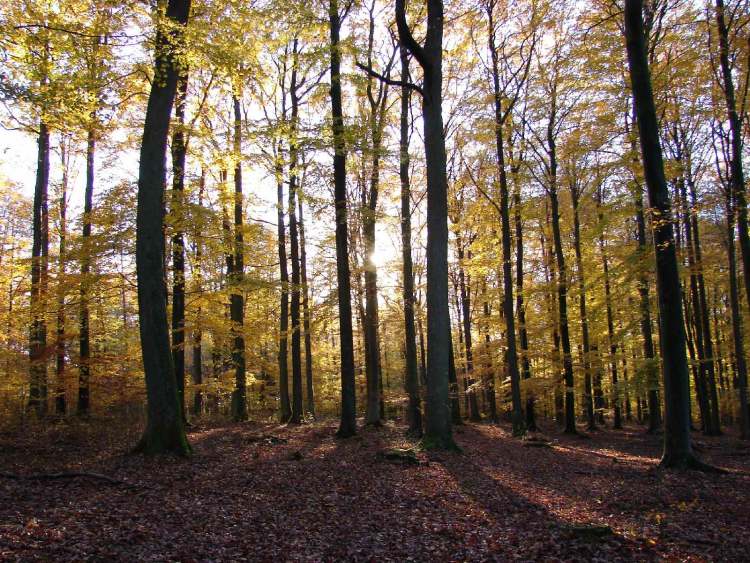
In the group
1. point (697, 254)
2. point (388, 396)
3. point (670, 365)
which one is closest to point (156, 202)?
point (670, 365)

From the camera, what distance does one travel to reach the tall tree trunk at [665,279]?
869cm

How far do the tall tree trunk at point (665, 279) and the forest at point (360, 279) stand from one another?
0.18ft

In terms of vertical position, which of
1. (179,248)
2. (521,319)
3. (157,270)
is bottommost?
(521,319)

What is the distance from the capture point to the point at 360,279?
18.0 m

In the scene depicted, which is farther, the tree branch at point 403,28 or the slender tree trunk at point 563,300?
the slender tree trunk at point 563,300

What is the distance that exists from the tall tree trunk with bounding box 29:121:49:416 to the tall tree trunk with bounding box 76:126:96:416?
0.87 metres

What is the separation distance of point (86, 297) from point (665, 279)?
45.5ft

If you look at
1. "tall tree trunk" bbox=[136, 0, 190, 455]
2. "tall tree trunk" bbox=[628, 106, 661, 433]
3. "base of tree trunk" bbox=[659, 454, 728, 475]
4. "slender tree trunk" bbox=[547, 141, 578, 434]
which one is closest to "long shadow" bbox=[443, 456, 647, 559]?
"base of tree trunk" bbox=[659, 454, 728, 475]

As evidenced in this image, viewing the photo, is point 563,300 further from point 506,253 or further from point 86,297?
point 86,297

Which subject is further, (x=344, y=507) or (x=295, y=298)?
(x=295, y=298)

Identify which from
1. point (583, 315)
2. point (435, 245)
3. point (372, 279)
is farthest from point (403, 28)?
point (583, 315)

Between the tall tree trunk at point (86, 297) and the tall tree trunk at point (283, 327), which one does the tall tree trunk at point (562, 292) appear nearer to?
the tall tree trunk at point (283, 327)

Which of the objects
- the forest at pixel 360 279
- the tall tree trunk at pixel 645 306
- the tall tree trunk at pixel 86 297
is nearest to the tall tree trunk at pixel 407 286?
the forest at pixel 360 279

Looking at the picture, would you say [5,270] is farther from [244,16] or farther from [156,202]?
[244,16]
